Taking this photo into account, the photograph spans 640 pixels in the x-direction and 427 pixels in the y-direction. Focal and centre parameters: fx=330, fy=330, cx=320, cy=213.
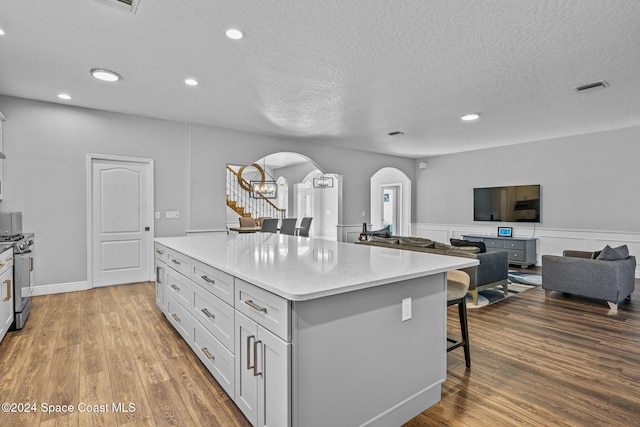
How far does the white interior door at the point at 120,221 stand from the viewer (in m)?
4.85

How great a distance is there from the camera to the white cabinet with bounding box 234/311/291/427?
4.62 feet

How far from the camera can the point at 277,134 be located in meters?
6.30

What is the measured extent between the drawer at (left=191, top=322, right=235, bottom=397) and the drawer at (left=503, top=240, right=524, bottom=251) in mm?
6405

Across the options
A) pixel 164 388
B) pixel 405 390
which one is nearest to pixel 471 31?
pixel 405 390

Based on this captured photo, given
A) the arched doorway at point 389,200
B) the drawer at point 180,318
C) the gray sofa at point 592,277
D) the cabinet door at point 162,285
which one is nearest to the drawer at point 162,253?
the cabinet door at point 162,285

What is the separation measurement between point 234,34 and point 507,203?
6.75m

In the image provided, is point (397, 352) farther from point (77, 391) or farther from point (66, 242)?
point (66, 242)

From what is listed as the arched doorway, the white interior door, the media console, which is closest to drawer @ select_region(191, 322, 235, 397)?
the white interior door

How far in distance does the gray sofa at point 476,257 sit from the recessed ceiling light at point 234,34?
2941mm

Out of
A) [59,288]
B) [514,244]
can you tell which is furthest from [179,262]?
[514,244]

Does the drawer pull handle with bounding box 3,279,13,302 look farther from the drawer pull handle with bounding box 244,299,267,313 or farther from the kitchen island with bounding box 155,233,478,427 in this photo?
the drawer pull handle with bounding box 244,299,267,313

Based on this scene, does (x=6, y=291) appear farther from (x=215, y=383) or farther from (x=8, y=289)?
(x=215, y=383)

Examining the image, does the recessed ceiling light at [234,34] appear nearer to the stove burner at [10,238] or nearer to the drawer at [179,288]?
the drawer at [179,288]

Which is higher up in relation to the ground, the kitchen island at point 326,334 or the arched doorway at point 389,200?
the arched doorway at point 389,200
